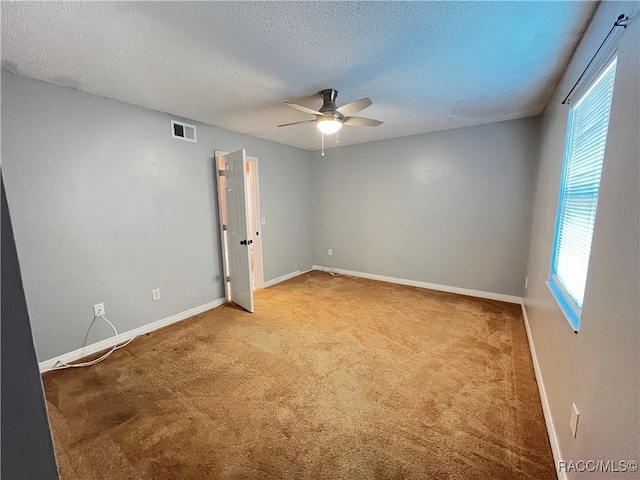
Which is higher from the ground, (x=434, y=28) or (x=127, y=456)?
(x=434, y=28)

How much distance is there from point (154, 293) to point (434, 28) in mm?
3417

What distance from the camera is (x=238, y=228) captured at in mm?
3387

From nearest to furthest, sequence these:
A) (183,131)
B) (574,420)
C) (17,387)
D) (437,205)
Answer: (17,387) → (574,420) → (183,131) → (437,205)

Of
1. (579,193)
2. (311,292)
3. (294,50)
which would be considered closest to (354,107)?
(294,50)

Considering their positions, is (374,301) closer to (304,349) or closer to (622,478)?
(304,349)

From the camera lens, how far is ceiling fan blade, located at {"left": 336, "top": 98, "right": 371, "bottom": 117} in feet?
7.07

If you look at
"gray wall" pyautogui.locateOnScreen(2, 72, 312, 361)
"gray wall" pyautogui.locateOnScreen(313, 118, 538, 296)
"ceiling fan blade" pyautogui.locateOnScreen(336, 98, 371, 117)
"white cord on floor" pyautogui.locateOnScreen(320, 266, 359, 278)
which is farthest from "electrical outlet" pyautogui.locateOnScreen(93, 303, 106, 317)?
"gray wall" pyautogui.locateOnScreen(313, 118, 538, 296)

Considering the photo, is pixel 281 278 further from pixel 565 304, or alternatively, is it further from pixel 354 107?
pixel 565 304

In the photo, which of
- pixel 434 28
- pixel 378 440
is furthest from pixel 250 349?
pixel 434 28

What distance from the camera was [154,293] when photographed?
299cm

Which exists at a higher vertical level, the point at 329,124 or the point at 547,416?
the point at 329,124

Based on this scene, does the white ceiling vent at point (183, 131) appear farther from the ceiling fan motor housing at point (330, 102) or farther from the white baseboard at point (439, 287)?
the white baseboard at point (439, 287)

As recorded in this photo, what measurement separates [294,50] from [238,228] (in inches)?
83.7

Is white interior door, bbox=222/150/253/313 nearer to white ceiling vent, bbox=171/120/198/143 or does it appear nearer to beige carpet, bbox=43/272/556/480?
white ceiling vent, bbox=171/120/198/143
